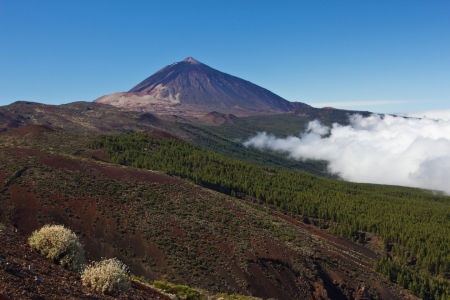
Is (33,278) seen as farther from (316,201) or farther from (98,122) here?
(98,122)

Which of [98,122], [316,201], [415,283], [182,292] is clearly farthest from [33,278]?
[98,122]

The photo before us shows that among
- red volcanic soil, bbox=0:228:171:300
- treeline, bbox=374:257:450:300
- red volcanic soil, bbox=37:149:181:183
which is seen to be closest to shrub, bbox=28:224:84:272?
red volcanic soil, bbox=0:228:171:300

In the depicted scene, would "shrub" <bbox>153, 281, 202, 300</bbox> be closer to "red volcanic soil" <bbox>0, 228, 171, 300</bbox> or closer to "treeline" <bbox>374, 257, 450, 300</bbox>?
"red volcanic soil" <bbox>0, 228, 171, 300</bbox>

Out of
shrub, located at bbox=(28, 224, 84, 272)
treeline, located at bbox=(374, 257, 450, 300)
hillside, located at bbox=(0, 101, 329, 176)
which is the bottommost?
treeline, located at bbox=(374, 257, 450, 300)

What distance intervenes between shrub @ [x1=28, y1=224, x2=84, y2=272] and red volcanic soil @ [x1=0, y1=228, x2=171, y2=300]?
0.33m

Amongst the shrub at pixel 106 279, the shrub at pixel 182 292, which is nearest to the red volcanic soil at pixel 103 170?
the shrub at pixel 182 292

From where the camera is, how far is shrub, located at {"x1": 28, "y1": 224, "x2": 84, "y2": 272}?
12.2 meters

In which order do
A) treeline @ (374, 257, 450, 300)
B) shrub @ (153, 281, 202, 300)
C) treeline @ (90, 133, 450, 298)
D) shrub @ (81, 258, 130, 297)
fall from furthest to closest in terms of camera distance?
treeline @ (90, 133, 450, 298) → treeline @ (374, 257, 450, 300) → shrub @ (153, 281, 202, 300) → shrub @ (81, 258, 130, 297)

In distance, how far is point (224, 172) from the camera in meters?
89.1

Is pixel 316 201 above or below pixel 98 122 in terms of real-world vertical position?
below

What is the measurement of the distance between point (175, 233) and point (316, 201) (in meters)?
56.4

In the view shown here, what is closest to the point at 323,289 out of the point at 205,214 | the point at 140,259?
the point at 205,214

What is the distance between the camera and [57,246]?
1222 cm

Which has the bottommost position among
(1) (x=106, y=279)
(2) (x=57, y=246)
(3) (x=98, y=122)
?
(1) (x=106, y=279)
